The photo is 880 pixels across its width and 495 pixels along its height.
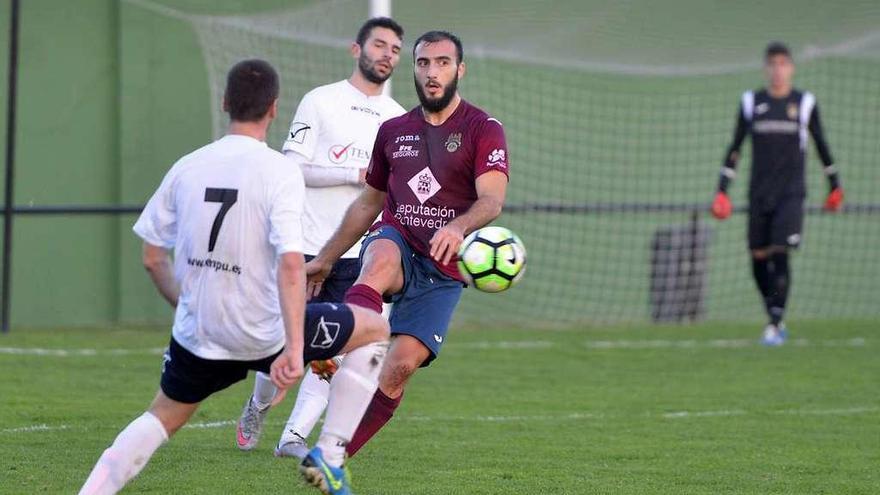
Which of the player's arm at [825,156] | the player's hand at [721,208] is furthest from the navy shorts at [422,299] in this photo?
the player's arm at [825,156]

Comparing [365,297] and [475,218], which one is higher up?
[475,218]

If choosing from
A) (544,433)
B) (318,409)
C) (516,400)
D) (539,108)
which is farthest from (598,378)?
(539,108)

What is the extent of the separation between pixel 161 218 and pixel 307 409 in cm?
242

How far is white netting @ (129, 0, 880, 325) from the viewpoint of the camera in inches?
640

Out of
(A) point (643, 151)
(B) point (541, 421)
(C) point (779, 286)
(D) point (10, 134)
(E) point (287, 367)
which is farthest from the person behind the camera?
(A) point (643, 151)

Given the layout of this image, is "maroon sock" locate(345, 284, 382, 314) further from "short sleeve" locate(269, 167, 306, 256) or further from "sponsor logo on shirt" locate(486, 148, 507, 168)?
"short sleeve" locate(269, 167, 306, 256)

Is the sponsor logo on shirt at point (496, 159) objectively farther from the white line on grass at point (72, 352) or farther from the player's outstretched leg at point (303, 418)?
the white line on grass at point (72, 352)

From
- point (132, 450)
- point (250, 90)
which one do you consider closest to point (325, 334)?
point (132, 450)

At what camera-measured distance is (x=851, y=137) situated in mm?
18000

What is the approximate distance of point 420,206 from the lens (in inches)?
287

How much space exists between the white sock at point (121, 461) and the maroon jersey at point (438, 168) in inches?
80.7

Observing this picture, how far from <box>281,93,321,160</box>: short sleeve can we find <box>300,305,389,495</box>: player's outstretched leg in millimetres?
2548

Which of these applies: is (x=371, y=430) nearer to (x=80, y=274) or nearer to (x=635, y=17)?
(x=80, y=274)

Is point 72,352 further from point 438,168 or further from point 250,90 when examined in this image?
point 250,90
